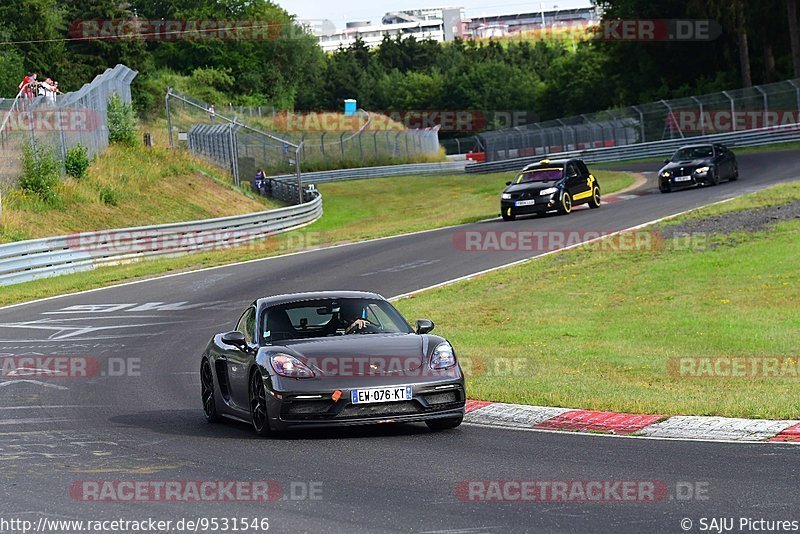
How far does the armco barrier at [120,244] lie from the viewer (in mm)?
28172

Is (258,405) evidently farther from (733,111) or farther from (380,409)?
(733,111)

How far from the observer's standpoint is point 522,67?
147500 millimetres

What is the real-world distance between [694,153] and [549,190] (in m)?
9.02

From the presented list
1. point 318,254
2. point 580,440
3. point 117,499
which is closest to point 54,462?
point 117,499

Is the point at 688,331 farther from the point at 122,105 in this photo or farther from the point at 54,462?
the point at 122,105

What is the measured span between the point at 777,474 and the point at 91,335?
44.4 feet

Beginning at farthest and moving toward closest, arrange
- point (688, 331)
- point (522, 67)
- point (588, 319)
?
point (522, 67)
point (588, 319)
point (688, 331)

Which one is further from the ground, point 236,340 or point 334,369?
point 236,340

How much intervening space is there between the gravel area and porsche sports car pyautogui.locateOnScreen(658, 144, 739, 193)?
1031cm

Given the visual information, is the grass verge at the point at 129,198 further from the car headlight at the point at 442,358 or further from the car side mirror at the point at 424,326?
the car headlight at the point at 442,358

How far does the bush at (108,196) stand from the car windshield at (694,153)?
18848mm

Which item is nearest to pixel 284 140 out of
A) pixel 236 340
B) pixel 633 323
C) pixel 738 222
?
pixel 738 222

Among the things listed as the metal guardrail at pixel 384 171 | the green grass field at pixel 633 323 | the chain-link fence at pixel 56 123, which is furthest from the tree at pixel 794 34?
the green grass field at pixel 633 323

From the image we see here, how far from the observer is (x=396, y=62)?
548ft
